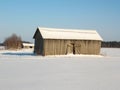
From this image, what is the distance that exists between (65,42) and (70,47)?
4.03 ft

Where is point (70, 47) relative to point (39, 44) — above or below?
below

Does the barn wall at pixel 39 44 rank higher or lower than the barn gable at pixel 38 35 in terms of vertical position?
lower

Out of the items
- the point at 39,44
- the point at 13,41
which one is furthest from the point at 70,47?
the point at 13,41

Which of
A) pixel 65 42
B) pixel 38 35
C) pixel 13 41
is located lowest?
pixel 65 42

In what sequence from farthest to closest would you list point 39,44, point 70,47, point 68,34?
point 68,34, point 39,44, point 70,47

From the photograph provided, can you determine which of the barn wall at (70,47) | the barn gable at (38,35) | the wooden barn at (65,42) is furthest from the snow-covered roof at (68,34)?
the barn gable at (38,35)

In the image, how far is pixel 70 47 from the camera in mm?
35000

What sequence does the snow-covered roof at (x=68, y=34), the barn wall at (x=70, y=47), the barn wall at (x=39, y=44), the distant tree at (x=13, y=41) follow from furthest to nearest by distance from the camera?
the distant tree at (x=13, y=41)
the snow-covered roof at (x=68, y=34)
the barn wall at (x=39, y=44)
the barn wall at (x=70, y=47)

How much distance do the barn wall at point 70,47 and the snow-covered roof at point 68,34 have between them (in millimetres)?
633

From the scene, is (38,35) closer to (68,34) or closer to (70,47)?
(68,34)

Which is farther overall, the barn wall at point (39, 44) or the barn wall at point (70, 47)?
the barn wall at point (39, 44)

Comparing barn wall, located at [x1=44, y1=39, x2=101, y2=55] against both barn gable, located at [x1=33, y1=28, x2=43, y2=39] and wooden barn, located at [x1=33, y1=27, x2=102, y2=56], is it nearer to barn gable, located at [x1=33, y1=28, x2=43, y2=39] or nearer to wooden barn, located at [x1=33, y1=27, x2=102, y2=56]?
wooden barn, located at [x1=33, y1=27, x2=102, y2=56]

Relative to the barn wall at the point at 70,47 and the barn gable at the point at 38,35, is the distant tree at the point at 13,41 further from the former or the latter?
the barn wall at the point at 70,47

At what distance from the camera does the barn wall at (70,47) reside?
110 feet
